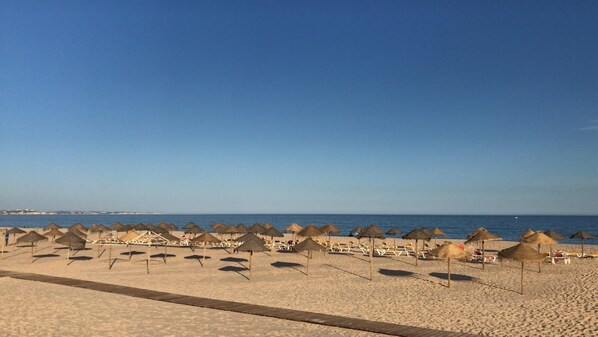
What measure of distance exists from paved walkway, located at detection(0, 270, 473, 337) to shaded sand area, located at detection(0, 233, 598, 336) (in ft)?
1.33

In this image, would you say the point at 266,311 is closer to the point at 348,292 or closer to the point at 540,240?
the point at 348,292

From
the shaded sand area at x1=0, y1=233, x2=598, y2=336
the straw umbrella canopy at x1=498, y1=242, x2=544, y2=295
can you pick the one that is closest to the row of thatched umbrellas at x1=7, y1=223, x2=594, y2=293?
the straw umbrella canopy at x1=498, y1=242, x2=544, y2=295

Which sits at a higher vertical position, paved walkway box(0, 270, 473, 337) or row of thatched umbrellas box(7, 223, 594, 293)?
row of thatched umbrellas box(7, 223, 594, 293)

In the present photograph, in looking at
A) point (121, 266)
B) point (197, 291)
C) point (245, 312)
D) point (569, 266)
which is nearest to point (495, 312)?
point (245, 312)

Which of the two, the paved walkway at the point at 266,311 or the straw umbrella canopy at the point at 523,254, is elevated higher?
the straw umbrella canopy at the point at 523,254

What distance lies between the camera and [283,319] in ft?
39.6

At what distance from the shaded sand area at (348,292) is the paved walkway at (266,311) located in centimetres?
41

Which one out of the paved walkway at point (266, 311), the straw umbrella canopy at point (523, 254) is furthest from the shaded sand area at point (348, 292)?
the straw umbrella canopy at point (523, 254)

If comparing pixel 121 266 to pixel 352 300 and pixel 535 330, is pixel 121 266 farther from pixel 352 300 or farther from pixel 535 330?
pixel 535 330

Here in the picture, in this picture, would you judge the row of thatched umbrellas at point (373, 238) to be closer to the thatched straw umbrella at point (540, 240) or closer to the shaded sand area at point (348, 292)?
the thatched straw umbrella at point (540, 240)

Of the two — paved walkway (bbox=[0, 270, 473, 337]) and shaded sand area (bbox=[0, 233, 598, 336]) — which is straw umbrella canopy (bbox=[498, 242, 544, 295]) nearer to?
shaded sand area (bbox=[0, 233, 598, 336])

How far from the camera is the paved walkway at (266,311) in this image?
35.0 ft

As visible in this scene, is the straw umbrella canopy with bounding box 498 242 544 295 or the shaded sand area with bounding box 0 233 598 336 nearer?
the shaded sand area with bounding box 0 233 598 336

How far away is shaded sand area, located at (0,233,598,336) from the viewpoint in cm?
1184
